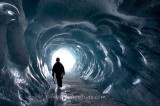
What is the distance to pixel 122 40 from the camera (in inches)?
404

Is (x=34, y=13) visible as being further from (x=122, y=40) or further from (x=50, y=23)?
(x=122, y=40)

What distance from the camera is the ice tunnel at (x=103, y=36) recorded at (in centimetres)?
729

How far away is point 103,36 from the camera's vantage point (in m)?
12.3

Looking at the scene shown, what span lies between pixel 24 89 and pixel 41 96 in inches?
40.6

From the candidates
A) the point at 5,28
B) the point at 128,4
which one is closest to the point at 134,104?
the point at 128,4

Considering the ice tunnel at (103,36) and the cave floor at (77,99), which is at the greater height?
the ice tunnel at (103,36)

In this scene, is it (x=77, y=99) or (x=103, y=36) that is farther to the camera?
(x=103, y=36)

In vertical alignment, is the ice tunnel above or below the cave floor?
above

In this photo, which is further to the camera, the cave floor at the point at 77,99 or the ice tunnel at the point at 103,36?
the cave floor at the point at 77,99

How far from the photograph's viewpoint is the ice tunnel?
Result: 287 inches

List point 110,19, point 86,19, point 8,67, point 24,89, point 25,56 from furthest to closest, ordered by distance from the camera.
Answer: point 86,19
point 110,19
point 25,56
point 24,89
point 8,67

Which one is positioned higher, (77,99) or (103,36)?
(103,36)

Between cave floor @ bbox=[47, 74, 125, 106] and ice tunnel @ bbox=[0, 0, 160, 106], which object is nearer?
ice tunnel @ bbox=[0, 0, 160, 106]

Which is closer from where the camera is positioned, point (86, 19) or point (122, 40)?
point (122, 40)
